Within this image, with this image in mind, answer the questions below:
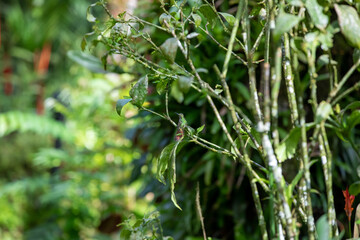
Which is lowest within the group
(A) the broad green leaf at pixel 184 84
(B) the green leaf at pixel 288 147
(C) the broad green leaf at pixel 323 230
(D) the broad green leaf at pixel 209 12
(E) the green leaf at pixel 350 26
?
(C) the broad green leaf at pixel 323 230

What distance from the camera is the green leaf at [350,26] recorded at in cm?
28

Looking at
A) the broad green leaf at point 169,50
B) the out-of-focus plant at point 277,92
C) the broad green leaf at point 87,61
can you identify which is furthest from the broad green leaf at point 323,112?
the broad green leaf at point 87,61

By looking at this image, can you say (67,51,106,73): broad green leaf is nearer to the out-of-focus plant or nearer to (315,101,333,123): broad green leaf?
the out-of-focus plant

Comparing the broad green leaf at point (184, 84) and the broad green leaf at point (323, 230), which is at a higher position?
the broad green leaf at point (184, 84)

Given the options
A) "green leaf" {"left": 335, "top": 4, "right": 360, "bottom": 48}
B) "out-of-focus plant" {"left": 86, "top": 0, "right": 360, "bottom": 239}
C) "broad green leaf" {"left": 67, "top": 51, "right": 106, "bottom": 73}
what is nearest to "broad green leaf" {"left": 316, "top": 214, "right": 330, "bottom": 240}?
"out-of-focus plant" {"left": 86, "top": 0, "right": 360, "bottom": 239}

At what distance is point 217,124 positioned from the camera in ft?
3.05

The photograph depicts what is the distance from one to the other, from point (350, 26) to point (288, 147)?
10 centimetres

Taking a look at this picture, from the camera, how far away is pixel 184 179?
3.35ft

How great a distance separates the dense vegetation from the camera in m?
0.30

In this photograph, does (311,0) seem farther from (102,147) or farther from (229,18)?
(102,147)

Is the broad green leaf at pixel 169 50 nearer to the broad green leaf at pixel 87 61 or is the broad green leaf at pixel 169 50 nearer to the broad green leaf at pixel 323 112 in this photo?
the broad green leaf at pixel 323 112

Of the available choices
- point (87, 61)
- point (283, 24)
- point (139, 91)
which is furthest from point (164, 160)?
point (87, 61)

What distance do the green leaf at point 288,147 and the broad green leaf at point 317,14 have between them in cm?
8

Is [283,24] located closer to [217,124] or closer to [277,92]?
[277,92]
